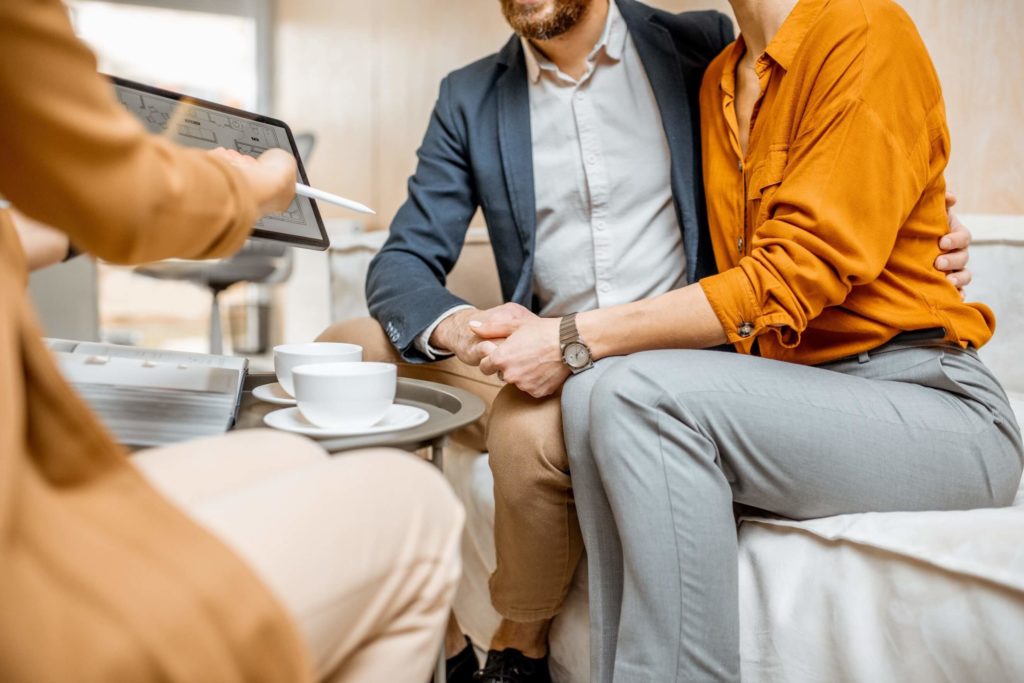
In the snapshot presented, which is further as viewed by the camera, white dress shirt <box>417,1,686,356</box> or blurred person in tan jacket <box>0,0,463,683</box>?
white dress shirt <box>417,1,686,356</box>

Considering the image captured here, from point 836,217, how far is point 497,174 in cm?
68

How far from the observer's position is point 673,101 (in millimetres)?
1457

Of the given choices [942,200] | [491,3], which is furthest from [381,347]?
[491,3]

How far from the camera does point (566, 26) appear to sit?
148cm

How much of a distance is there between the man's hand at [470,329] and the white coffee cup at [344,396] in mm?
335

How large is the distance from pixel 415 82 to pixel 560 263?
2.28 meters

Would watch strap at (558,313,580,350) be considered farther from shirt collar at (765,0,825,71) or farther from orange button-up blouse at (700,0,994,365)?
shirt collar at (765,0,825,71)

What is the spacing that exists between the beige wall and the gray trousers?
3.05 ft

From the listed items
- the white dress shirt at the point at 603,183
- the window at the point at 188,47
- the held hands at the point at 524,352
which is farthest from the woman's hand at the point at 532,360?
the window at the point at 188,47

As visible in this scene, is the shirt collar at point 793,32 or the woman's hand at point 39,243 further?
the shirt collar at point 793,32

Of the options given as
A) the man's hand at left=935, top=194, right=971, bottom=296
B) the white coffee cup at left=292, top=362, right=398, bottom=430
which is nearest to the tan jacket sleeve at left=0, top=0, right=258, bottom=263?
the white coffee cup at left=292, top=362, right=398, bottom=430

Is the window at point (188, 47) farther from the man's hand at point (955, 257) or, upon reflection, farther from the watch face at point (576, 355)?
the man's hand at point (955, 257)

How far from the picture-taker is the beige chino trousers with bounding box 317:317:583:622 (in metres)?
1.11

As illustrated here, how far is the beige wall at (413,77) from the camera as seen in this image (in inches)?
66.9
